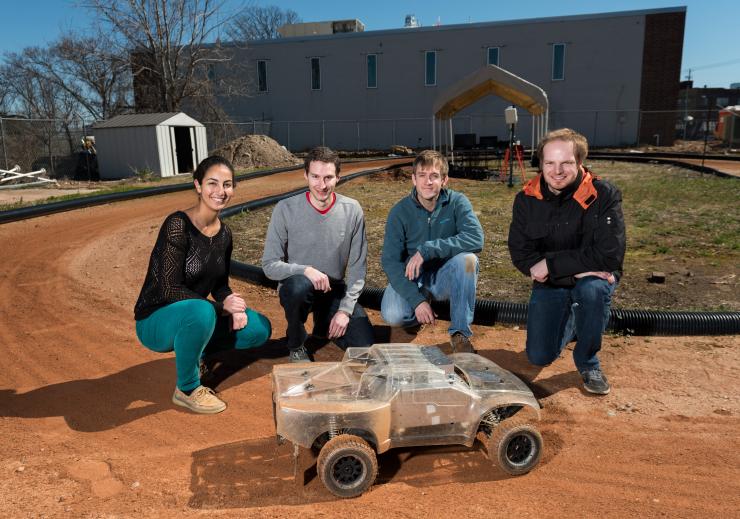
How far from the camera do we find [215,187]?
10.9 ft

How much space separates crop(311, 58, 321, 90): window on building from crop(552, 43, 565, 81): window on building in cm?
1459

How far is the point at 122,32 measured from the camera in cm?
2706

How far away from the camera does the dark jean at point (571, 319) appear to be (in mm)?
3447

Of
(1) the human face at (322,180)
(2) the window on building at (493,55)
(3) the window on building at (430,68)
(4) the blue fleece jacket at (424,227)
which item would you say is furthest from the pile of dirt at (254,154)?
(1) the human face at (322,180)

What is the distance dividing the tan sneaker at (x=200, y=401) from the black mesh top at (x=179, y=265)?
53 centimetres

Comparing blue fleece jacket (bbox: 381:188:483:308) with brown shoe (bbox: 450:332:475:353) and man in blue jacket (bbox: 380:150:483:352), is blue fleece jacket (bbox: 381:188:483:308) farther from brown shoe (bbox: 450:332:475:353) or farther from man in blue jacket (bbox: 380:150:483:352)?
brown shoe (bbox: 450:332:475:353)

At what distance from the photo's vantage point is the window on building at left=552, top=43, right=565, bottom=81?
105ft

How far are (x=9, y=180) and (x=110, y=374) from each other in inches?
631

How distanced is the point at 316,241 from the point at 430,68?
32734 mm

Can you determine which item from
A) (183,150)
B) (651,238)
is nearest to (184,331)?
(651,238)

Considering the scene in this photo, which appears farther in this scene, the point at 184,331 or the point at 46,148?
the point at 46,148

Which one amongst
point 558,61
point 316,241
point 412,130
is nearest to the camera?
point 316,241

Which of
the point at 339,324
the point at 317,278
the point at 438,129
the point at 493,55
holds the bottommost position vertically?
the point at 339,324

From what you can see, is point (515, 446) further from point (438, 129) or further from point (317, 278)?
point (438, 129)
